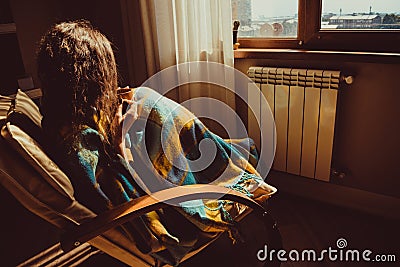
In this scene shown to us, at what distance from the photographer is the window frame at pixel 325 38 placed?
1.71 meters

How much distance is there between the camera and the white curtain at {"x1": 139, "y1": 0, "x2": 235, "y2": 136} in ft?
6.21

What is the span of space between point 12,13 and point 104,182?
1.50m

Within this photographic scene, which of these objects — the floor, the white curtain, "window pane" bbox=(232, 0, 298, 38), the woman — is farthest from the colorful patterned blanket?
"window pane" bbox=(232, 0, 298, 38)

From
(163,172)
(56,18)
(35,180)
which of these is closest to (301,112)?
(163,172)

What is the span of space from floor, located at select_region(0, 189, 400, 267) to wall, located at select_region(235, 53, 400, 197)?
7.8 inches

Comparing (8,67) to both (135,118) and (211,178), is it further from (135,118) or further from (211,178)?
(211,178)

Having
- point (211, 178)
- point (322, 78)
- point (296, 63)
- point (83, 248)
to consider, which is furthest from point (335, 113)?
point (83, 248)

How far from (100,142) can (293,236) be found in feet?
3.78

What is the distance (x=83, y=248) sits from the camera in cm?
181

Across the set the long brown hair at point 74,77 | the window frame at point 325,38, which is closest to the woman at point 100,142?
the long brown hair at point 74,77

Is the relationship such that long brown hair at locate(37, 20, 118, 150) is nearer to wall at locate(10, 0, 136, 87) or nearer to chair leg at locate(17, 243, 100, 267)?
chair leg at locate(17, 243, 100, 267)

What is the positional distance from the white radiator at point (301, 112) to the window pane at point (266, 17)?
0.85 ft

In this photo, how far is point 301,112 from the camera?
74.4 inches

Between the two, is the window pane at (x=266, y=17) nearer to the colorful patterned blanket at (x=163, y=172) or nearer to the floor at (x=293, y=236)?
the colorful patterned blanket at (x=163, y=172)
